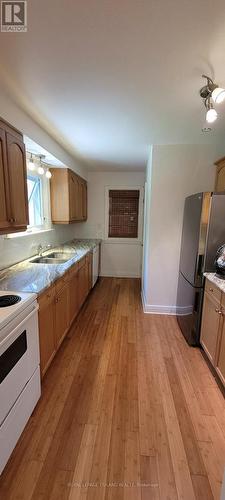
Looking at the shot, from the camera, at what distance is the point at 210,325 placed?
2.04m

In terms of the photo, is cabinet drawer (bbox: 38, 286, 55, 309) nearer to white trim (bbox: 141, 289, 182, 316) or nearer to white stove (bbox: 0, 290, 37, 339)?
white stove (bbox: 0, 290, 37, 339)

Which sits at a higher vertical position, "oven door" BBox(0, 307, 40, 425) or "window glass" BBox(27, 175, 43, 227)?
"window glass" BBox(27, 175, 43, 227)

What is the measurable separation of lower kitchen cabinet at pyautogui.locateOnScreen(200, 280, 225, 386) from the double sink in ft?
5.79

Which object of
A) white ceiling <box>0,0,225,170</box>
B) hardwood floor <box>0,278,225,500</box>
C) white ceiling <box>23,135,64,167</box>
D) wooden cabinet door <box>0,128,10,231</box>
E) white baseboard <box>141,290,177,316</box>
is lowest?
hardwood floor <box>0,278,225,500</box>

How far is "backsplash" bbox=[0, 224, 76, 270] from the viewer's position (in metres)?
2.21

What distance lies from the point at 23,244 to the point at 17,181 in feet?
3.18

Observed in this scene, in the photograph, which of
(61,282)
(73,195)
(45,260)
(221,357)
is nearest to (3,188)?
(61,282)

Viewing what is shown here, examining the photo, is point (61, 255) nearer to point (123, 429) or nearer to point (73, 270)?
point (73, 270)

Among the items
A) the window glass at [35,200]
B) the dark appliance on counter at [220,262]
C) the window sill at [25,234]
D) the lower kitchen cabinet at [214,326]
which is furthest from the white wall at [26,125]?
the lower kitchen cabinet at [214,326]

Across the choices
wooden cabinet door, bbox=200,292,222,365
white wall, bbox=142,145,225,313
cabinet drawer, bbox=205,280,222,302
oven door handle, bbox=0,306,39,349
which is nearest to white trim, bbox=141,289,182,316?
white wall, bbox=142,145,225,313

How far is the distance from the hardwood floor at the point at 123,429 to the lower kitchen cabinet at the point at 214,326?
0.21 m

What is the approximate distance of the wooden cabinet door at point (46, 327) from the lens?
1.72 metres

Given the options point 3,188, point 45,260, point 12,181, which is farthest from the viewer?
point 45,260

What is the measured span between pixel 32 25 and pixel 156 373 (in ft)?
8.50
